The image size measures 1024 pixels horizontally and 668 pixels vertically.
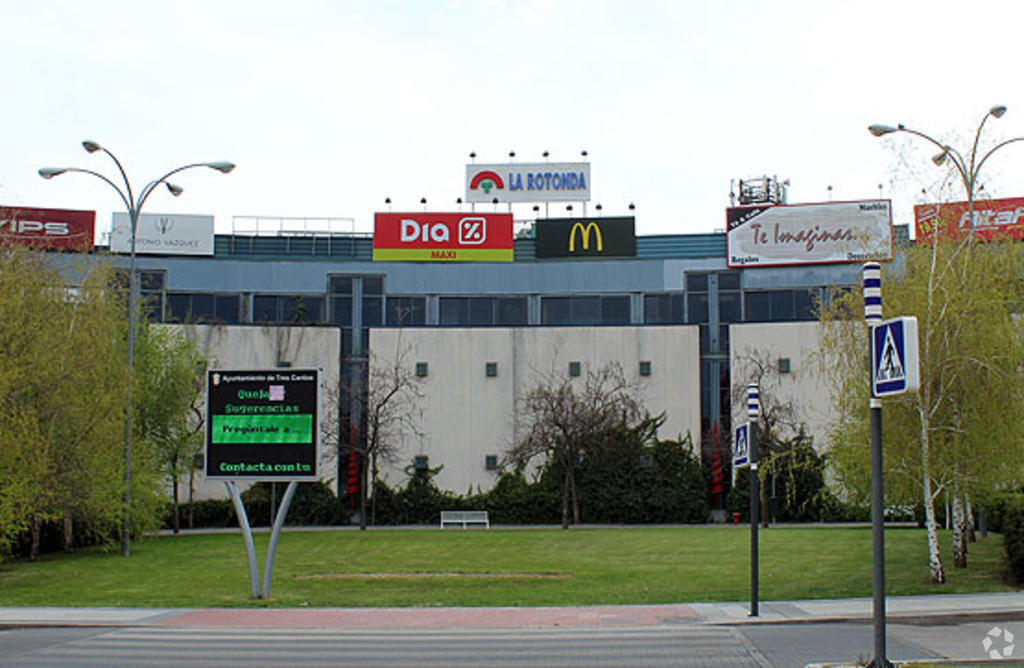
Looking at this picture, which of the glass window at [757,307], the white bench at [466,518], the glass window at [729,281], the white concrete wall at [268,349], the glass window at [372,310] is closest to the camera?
the white bench at [466,518]

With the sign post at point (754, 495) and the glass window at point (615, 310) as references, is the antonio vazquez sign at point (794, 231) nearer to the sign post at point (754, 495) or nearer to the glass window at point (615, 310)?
the glass window at point (615, 310)

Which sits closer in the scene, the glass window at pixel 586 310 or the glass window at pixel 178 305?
the glass window at pixel 178 305

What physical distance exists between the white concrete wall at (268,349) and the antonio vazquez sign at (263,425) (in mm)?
29908

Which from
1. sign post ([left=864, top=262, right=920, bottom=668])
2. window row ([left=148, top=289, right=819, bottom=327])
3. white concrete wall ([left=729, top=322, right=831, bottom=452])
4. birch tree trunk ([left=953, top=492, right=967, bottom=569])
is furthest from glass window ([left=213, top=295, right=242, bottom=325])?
sign post ([left=864, top=262, right=920, bottom=668])

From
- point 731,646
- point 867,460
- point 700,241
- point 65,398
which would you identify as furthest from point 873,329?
point 700,241

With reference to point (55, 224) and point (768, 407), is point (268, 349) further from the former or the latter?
point (768, 407)

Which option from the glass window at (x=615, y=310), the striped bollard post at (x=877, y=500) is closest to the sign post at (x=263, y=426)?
the striped bollard post at (x=877, y=500)

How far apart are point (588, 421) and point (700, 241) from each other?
13.1 meters

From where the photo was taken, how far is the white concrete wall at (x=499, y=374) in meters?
51.6

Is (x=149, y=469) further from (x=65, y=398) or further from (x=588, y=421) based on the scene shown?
(x=588, y=421)

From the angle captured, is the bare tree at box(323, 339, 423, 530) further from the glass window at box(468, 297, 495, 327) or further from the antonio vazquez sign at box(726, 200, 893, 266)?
the antonio vazquez sign at box(726, 200, 893, 266)

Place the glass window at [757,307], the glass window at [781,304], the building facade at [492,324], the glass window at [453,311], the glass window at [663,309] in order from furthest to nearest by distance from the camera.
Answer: the glass window at [453,311], the glass window at [663,309], the glass window at [757,307], the glass window at [781,304], the building facade at [492,324]

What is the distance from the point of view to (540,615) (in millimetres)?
17875

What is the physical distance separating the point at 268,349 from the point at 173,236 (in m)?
8.64
